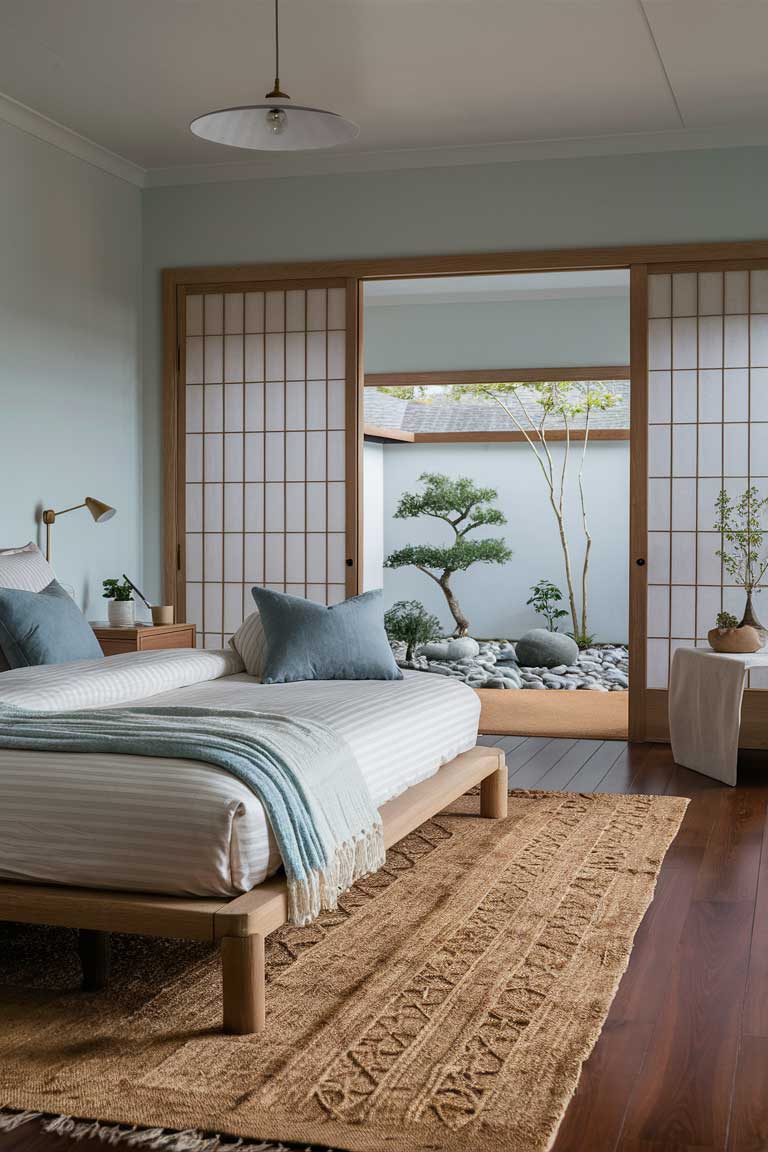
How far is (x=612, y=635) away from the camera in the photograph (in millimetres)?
10500

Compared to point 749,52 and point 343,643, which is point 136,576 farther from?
point 749,52

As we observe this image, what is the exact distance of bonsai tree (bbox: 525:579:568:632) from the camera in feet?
34.6

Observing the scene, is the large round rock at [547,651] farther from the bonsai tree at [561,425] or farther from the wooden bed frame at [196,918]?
the wooden bed frame at [196,918]

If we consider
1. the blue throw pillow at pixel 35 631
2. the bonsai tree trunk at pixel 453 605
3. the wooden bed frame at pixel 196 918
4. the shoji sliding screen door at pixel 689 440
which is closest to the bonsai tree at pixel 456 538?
the bonsai tree trunk at pixel 453 605

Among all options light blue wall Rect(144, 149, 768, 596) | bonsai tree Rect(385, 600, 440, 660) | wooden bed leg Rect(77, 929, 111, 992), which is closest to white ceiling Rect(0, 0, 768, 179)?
light blue wall Rect(144, 149, 768, 596)

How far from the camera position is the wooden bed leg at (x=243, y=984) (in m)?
2.39

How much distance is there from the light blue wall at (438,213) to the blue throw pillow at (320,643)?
2373 mm

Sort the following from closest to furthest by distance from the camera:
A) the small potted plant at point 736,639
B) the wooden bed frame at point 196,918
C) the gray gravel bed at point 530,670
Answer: the wooden bed frame at point 196,918
the small potted plant at point 736,639
the gray gravel bed at point 530,670

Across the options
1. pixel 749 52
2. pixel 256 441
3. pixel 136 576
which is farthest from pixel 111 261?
pixel 749 52

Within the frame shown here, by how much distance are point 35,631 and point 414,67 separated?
2.68 m

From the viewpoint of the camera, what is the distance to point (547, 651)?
9164mm

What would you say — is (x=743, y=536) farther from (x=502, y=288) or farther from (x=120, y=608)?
(x=502, y=288)

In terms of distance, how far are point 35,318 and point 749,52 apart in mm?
3213

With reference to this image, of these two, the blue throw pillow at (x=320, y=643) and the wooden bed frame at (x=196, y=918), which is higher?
the blue throw pillow at (x=320, y=643)
